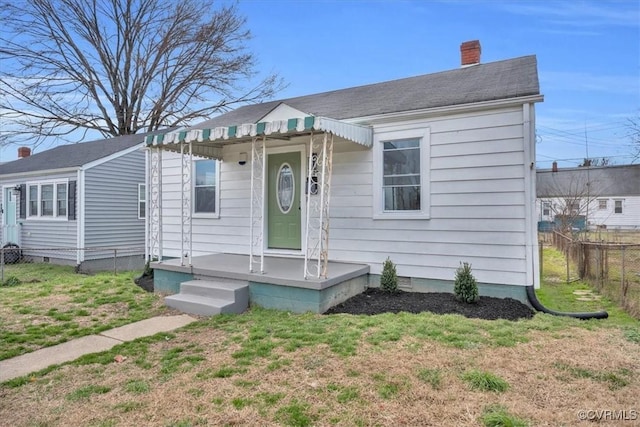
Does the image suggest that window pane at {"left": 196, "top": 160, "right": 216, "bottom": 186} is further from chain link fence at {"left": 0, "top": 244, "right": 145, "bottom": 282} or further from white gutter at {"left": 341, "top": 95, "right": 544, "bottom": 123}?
chain link fence at {"left": 0, "top": 244, "right": 145, "bottom": 282}

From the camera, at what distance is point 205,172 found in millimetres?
8758

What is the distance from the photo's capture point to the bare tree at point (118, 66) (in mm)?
17922

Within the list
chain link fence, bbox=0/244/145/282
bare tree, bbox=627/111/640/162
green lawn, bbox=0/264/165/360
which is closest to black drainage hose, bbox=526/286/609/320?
green lawn, bbox=0/264/165/360

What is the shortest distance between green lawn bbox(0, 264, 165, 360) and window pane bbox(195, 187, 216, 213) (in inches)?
84.2

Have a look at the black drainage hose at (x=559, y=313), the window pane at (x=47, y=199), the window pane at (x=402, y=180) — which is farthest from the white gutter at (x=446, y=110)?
the window pane at (x=47, y=199)

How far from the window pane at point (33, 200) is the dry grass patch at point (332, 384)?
12285mm

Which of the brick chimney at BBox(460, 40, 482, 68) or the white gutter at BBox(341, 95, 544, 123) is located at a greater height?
the brick chimney at BBox(460, 40, 482, 68)

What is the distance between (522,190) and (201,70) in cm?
1977

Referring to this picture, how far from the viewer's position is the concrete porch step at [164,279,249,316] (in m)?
5.43

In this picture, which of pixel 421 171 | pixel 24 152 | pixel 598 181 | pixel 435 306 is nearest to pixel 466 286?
pixel 435 306

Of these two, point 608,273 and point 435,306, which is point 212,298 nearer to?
point 435,306

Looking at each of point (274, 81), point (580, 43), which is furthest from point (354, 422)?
point (274, 81)

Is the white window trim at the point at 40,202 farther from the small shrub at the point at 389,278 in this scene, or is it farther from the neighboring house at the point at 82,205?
the small shrub at the point at 389,278

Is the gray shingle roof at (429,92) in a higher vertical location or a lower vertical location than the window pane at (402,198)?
higher
